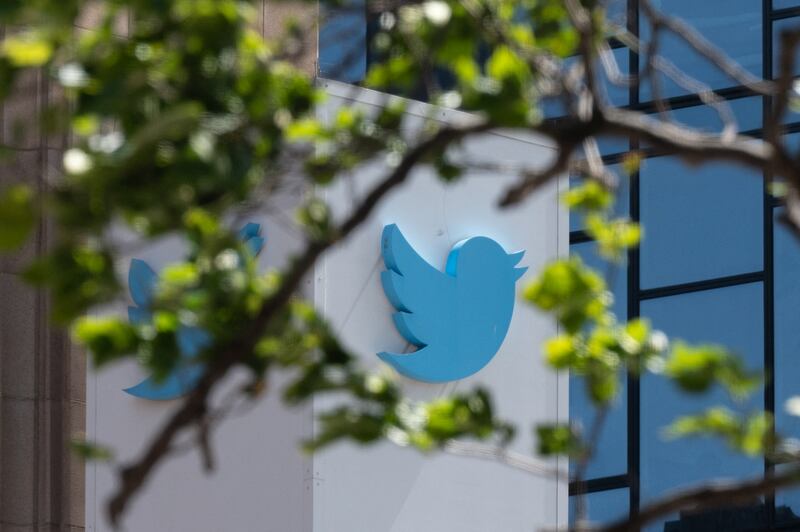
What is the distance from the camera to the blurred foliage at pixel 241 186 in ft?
9.48

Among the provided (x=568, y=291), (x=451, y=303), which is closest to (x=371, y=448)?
(x=451, y=303)

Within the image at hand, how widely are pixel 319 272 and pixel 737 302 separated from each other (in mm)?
6449

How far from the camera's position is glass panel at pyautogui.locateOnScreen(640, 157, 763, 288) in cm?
1562

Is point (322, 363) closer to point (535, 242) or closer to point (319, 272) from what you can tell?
point (319, 272)

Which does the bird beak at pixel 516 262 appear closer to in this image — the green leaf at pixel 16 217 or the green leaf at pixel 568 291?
the green leaf at pixel 568 291

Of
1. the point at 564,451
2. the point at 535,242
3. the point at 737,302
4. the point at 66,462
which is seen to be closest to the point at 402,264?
the point at 535,242

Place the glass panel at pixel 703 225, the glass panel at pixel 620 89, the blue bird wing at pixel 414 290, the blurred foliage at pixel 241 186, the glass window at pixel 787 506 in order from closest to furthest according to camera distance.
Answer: the blurred foliage at pixel 241 186, the blue bird wing at pixel 414 290, the glass window at pixel 787 506, the glass panel at pixel 703 225, the glass panel at pixel 620 89

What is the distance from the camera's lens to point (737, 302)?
15727mm

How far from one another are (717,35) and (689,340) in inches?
103

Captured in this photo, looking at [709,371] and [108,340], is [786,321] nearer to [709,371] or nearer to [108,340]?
[709,371]

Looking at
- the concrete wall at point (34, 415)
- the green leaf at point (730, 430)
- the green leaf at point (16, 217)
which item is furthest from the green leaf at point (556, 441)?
the concrete wall at point (34, 415)

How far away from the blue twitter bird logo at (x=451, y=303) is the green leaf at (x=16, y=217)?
25.2 ft

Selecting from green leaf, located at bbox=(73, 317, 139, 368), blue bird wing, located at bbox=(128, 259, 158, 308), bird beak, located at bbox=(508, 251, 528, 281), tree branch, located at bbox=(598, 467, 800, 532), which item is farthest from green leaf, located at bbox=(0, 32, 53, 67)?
bird beak, located at bbox=(508, 251, 528, 281)

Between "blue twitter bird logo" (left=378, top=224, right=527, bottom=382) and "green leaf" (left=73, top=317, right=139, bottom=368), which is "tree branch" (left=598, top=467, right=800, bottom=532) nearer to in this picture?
"green leaf" (left=73, top=317, right=139, bottom=368)
